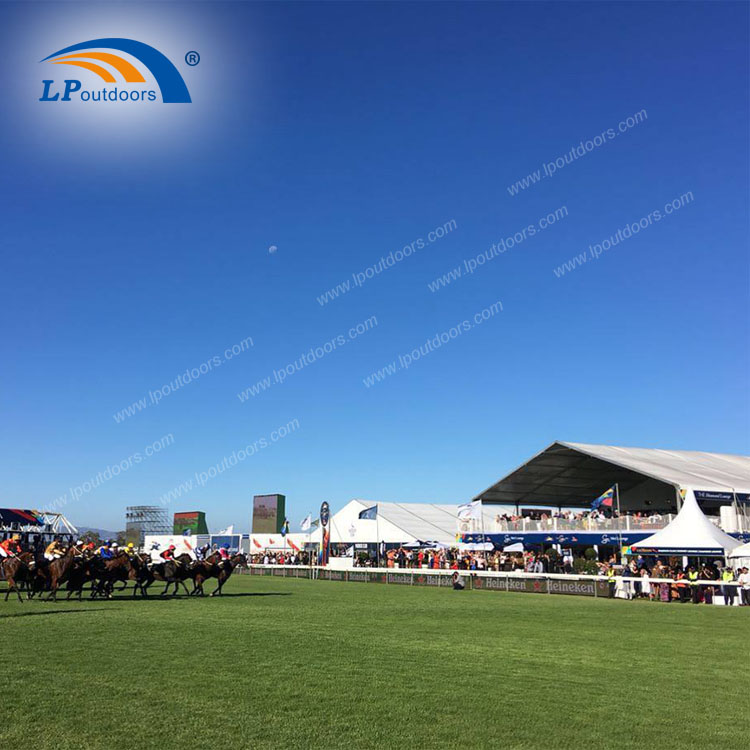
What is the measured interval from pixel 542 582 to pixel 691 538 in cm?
689

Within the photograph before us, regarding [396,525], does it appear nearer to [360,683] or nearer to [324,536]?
[324,536]

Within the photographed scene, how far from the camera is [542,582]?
106ft

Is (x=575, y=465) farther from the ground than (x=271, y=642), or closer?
farther from the ground

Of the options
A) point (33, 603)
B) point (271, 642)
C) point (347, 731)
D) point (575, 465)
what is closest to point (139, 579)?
point (33, 603)

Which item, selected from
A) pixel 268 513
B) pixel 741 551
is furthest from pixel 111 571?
pixel 268 513

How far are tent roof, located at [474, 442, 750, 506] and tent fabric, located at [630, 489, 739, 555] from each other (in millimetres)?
7256

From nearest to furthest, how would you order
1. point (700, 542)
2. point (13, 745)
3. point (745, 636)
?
point (13, 745) < point (745, 636) < point (700, 542)

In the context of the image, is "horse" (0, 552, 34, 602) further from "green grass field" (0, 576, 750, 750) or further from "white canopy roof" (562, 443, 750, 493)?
"white canopy roof" (562, 443, 750, 493)

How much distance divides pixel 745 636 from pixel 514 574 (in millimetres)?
18430

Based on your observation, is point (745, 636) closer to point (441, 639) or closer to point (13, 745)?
point (441, 639)

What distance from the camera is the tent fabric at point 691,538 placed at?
96.8 ft

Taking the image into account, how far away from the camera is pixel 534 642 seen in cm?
1313

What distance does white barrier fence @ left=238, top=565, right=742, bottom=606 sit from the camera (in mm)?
28547

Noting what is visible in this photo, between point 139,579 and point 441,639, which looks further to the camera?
point 139,579
